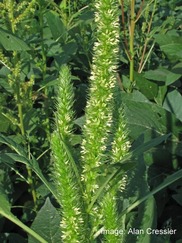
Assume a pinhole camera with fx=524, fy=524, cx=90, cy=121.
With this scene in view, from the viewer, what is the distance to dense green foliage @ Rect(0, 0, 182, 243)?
132 centimetres

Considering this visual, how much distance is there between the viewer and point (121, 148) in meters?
1.43

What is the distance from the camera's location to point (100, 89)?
4.25 feet

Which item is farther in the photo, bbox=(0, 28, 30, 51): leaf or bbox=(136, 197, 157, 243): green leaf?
bbox=(0, 28, 30, 51): leaf

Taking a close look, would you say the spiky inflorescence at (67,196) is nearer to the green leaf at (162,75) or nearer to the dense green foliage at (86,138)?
the dense green foliage at (86,138)

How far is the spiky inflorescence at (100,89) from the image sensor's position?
1.25 m

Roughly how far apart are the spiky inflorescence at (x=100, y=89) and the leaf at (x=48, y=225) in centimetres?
45

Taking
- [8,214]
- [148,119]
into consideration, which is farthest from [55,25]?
[8,214]

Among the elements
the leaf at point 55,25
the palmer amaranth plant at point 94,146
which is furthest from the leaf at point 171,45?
the palmer amaranth plant at point 94,146

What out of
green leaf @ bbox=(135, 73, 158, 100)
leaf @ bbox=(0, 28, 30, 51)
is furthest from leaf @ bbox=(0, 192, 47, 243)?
green leaf @ bbox=(135, 73, 158, 100)

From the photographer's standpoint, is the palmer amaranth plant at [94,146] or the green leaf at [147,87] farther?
the green leaf at [147,87]

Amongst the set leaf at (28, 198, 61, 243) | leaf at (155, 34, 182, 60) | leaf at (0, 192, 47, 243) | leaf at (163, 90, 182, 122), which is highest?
leaf at (155, 34, 182, 60)

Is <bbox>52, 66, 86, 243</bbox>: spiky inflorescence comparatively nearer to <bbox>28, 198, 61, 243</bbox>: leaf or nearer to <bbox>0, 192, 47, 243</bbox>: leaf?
<bbox>0, 192, 47, 243</bbox>: leaf

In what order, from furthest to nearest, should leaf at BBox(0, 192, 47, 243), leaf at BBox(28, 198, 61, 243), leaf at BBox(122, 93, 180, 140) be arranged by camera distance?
leaf at BBox(122, 93, 180, 140) < leaf at BBox(28, 198, 61, 243) < leaf at BBox(0, 192, 47, 243)

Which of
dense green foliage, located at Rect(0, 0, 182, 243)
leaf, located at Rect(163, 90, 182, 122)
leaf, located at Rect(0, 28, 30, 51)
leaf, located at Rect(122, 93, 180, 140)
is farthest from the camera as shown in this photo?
leaf, located at Rect(163, 90, 182, 122)
